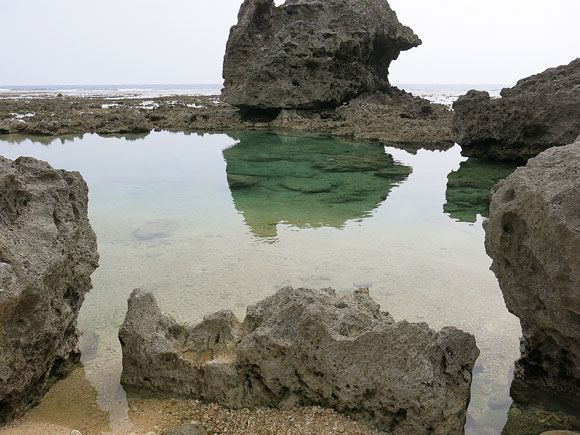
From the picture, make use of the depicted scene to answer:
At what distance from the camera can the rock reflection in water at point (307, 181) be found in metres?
7.76

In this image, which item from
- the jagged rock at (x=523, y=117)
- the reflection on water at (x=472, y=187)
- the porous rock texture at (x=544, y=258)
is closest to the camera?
the porous rock texture at (x=544, y=258)

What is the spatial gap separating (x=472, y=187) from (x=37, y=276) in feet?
29.2

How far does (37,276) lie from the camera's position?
2.81m

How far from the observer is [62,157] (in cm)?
1320

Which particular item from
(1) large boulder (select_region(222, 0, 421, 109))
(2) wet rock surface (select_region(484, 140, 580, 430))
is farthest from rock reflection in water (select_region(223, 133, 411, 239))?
(1) large boulder (select_region(222, 0, 421, 109))

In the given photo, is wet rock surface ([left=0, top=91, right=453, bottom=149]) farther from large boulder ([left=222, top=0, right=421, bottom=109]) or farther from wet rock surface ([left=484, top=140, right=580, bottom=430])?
wet rock surface ([left=484, top=140, right=580, bottom=430])

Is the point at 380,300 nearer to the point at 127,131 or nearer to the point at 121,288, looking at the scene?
the point at 121,288

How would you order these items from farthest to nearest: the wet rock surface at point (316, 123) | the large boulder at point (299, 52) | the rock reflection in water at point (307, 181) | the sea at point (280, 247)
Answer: the large boulder at point (299, 52), the wet rock surface at point (316, 123), the rock reflection in water at point (307, 181), the sea at point (280, 247)

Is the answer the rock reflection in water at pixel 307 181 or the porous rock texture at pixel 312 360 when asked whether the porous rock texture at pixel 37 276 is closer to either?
the porous rock texture at pixel 312 360

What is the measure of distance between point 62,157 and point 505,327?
1241cm

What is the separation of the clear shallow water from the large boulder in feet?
24.3

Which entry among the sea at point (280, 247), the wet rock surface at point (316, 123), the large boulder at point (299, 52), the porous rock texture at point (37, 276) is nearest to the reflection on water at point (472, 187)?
the sea at point (280, 247)

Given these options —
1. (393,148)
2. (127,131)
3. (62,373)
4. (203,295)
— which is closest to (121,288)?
(203,295)

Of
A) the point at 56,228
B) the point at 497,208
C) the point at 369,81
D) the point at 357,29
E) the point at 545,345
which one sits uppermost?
the point at 357,29
